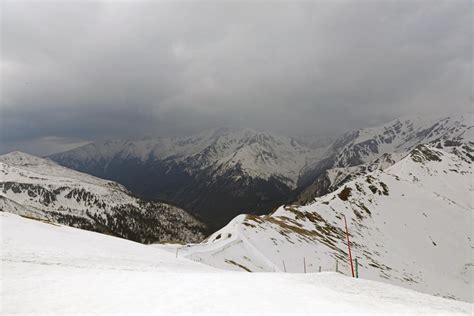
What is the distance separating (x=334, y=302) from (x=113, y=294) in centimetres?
939

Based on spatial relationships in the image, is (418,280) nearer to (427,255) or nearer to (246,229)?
(427,255)

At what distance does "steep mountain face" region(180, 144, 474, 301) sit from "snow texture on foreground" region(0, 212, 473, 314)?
31.2 m

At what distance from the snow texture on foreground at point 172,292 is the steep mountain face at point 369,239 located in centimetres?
3124

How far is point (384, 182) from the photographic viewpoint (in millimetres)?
164625

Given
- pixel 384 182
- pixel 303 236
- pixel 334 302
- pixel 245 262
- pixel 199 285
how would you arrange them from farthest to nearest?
pixel 384 182 → pixel 303 236 → pixel 245 262 → pixel 199 285 → pixel 334 302

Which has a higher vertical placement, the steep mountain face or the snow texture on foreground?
the steep mountain face

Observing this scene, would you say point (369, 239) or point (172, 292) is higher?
point (369, 239)

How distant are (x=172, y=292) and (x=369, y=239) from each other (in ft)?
368

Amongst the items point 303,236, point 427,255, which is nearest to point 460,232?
point 427,255

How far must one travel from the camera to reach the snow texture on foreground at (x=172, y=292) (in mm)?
11711

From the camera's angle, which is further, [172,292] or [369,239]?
[369,239]

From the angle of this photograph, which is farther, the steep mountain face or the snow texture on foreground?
the steep mountain face

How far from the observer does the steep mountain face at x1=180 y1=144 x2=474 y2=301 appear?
60409 mm

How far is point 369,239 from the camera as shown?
363ft
